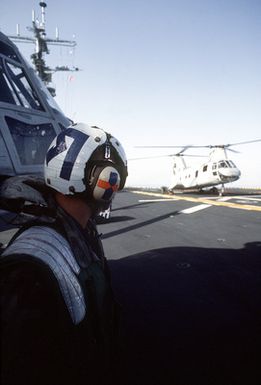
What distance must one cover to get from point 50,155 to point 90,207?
1.59 feet

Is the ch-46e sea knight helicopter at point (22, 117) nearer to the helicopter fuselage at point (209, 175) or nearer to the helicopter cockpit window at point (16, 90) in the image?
the helicopter cockpit window at point (16, 90)

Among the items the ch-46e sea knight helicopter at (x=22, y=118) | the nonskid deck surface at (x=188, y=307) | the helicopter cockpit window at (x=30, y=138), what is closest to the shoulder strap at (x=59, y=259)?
the nonskid deck surface at (x=188, y=307)

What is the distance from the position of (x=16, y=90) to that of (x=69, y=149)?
3.31 meters

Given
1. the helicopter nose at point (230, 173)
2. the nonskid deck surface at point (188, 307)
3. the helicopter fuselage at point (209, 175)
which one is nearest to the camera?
the nonskid deck surface at point (188, 307)

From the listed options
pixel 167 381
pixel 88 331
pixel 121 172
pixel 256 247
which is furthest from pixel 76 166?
pixel 256 247

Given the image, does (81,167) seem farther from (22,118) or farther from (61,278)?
(22,118)

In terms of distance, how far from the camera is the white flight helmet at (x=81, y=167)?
1886 millimetres

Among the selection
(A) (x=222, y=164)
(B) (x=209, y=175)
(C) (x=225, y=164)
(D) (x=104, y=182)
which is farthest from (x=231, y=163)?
(D) (x=104, y=182)

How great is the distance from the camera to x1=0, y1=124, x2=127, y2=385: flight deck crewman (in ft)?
3.13

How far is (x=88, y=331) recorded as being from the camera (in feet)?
4.22

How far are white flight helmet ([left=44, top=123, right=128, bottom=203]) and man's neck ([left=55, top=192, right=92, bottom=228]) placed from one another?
9 centimetres

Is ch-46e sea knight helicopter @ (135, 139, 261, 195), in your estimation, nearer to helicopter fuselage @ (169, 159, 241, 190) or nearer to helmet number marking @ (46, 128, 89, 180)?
helicopter fuselage @ (169, 159, 241, 190)

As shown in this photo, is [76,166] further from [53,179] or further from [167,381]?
[167,381]

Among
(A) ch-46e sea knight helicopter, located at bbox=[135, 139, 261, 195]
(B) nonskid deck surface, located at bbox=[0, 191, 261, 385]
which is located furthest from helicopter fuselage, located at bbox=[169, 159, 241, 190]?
(B) nonskid deck surface, located at bbox=[0, 191, 261, 385]
